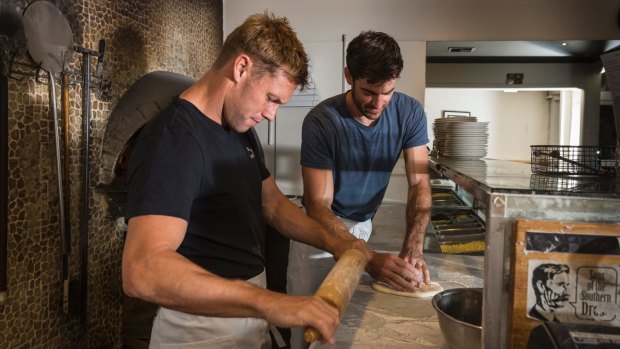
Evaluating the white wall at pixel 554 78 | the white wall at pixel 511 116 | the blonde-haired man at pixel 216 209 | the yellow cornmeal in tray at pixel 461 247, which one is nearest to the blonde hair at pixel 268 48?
the blonde-haired man at pixel 216 209

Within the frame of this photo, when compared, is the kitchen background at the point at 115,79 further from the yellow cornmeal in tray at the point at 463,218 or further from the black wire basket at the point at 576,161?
the black wire basket at the point at 576,161

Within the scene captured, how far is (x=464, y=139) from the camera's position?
287cm

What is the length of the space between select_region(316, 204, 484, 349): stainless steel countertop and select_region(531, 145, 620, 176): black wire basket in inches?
23.9

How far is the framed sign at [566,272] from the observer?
2.94ft

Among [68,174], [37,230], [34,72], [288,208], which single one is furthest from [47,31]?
[288,208]

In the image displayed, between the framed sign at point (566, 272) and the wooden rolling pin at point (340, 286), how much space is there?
334 mm

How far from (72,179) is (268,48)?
1.86 metres

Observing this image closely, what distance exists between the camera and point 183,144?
1.24 meters

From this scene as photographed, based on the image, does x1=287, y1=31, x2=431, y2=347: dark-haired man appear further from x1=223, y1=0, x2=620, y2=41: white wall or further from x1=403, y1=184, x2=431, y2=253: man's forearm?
x1=223, y1=0, x2=620, y2=41: white wall

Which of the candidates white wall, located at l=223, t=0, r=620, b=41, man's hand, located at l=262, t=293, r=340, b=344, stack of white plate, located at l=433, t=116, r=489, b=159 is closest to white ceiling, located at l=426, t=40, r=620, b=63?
white wall, located at l=223, t=0, r=620, b=41

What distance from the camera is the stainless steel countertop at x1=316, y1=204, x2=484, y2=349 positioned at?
1.41 m

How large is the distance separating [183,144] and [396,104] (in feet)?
4.30

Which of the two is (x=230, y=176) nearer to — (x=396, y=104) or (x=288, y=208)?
(x=288, y=208)

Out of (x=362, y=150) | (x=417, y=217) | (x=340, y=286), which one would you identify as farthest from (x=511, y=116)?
(x=340, y=286)
